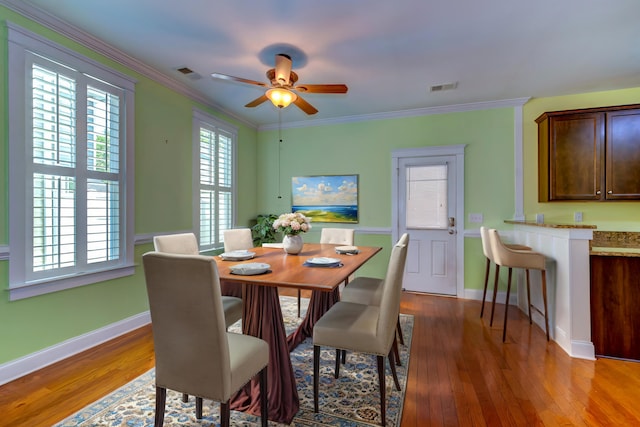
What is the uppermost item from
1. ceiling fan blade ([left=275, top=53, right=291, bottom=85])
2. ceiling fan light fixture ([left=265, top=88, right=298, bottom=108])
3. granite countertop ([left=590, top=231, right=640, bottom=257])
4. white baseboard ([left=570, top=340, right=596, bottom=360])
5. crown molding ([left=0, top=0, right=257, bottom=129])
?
crown molding ([left=0, top=0, right=257, bottom=129])

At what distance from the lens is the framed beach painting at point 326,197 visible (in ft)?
15.5

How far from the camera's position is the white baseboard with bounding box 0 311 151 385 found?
2.12 m

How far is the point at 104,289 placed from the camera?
2777 mm

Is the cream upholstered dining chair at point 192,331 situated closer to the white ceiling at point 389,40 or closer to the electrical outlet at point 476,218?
the white ceiling at point 389,40

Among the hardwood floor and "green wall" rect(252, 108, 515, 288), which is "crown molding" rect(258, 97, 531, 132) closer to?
"green wall" rect(252, 108, 515, 288)

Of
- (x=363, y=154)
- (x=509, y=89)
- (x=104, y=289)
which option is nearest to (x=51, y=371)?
(x=104, y=289)

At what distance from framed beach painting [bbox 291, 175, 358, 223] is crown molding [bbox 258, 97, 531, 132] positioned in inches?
34.5

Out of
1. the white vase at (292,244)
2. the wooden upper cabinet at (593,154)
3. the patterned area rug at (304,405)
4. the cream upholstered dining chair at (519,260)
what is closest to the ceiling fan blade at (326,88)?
the white vase at (292,244)

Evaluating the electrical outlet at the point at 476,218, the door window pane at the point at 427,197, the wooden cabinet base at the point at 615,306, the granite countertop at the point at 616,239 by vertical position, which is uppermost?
the door window pane at the point at 427,197

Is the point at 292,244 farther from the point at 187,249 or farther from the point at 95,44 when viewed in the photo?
the point at 95,44

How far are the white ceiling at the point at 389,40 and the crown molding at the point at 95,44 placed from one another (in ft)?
0.13

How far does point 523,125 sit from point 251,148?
13.3 ft

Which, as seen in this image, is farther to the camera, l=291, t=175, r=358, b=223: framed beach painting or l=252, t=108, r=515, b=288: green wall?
l=291, t=175, r=358, b=223: framed beach painting

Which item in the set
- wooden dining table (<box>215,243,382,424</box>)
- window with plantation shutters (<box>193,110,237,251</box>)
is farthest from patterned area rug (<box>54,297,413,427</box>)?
window with plantation shutters (<box>193,110,237,251</box>)
